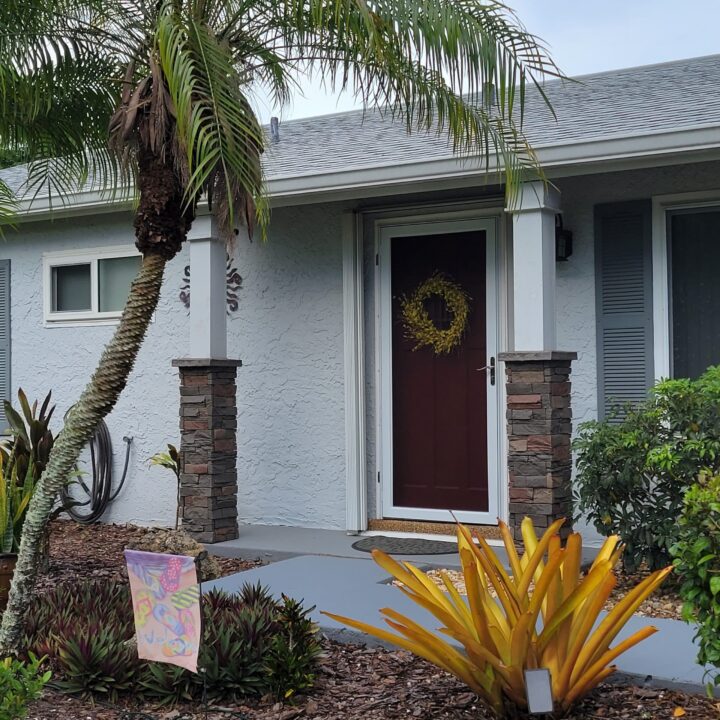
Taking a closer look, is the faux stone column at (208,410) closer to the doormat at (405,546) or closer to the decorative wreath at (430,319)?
the doormat at (405,546)

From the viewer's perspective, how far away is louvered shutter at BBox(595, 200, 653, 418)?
23.8 feet

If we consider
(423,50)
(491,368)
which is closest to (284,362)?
(491,368)

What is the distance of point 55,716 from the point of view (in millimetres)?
4258

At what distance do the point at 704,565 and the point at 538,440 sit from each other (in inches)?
122

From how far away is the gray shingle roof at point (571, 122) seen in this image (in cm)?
686

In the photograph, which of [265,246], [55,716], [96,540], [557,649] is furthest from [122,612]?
[265,246]

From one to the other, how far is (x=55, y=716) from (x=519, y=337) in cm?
392

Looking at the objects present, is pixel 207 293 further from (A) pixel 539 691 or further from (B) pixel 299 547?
(A) pixel 539 691

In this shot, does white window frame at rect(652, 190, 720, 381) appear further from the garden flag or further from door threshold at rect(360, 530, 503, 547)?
the garden flag

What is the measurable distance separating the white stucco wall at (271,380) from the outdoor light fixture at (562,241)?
1948 mm

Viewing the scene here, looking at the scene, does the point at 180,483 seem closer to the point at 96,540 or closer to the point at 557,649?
the point at 96,540

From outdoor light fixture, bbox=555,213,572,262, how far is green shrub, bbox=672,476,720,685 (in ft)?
12.8

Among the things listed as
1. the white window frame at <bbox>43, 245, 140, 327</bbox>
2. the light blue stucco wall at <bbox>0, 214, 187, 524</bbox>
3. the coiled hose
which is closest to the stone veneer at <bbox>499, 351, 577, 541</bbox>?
the light blue stucco wall at <bbox>0, 214, 187, 524</bbox>

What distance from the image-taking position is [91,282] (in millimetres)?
9742
